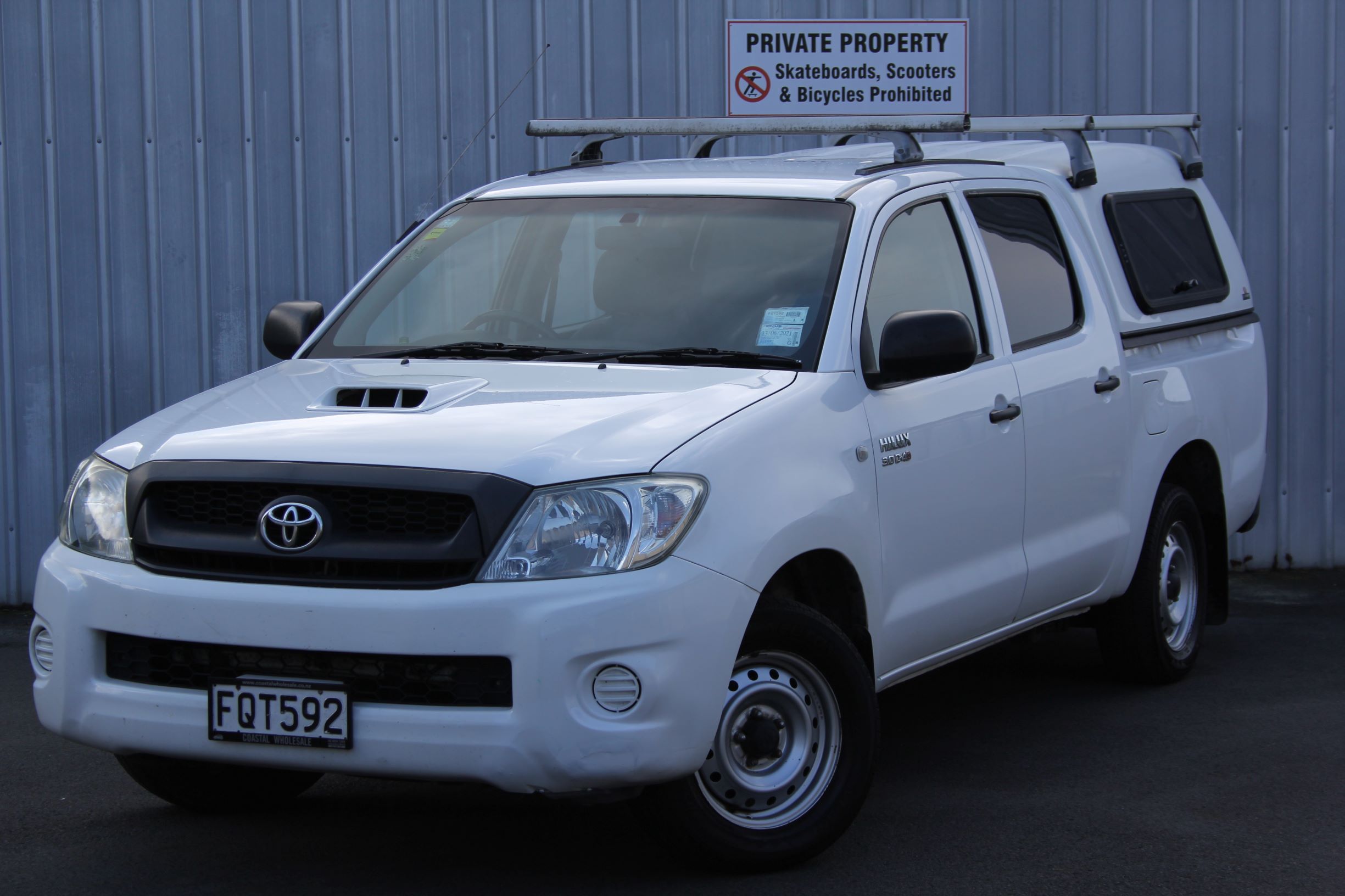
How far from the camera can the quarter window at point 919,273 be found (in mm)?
5129

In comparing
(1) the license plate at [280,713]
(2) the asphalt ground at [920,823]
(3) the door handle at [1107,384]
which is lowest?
(2) the asphalt ground at [920,823]

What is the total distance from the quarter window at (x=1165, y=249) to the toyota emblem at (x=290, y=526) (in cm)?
374

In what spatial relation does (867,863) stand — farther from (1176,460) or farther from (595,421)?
(1176,460)

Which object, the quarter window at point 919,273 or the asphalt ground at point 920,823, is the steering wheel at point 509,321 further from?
the asphalt ground at point 920,823

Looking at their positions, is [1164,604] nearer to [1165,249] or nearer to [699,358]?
[1165,249]

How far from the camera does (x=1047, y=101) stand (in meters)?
9.38

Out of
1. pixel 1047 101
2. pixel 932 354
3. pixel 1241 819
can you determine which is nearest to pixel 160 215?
pixel 1047 101

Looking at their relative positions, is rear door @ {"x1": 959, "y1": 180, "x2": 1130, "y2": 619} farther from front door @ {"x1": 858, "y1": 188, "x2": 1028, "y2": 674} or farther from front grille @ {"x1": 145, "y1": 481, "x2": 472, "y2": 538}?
front grille @ {"x1": 145, "y1": 481, "x2": 472, "y2": 538}

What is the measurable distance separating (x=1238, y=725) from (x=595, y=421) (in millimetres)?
3163

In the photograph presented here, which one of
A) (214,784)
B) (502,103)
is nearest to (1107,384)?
(214,784)

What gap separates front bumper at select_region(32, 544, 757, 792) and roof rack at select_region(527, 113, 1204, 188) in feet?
6.79

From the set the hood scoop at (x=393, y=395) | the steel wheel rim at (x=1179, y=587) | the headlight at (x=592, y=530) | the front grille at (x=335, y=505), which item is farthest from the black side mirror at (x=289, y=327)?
the steel wheel rim at (x=1179, y=587)

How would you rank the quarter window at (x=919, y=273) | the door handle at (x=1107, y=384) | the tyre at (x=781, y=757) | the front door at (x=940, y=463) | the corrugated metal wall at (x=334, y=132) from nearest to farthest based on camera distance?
the tyre at (x=781, y=757), the front door at (x=940, y=463), the quarter window at (x=919, y=273), the door handle at (x=1107, y=384), the corrugated metal wall at (x=334, y=132)

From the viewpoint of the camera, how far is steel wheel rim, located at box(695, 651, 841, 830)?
4336mm
